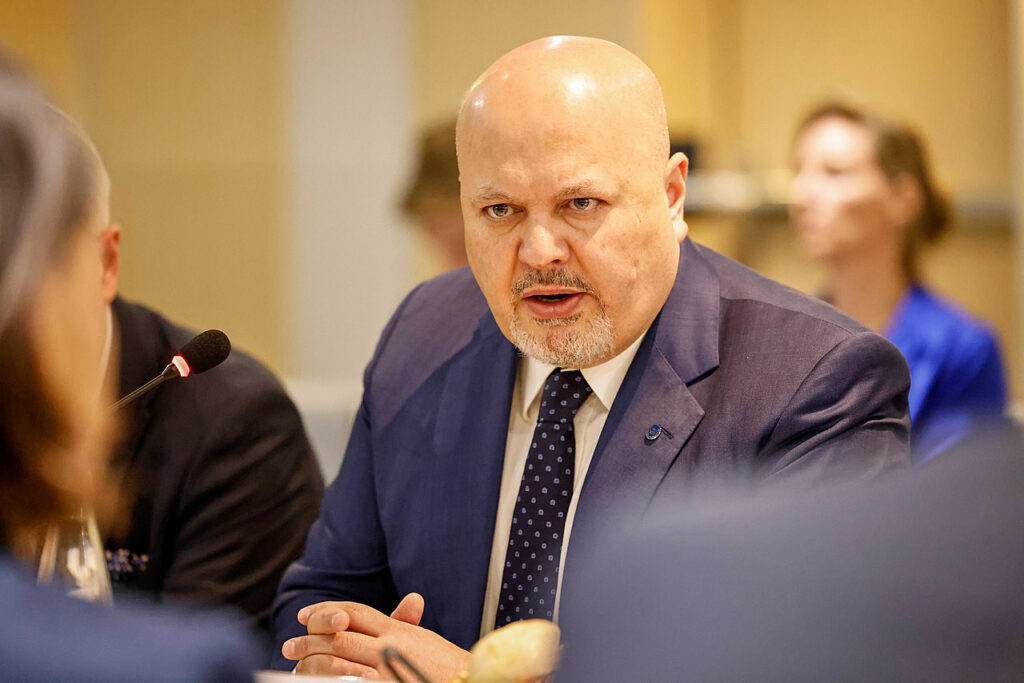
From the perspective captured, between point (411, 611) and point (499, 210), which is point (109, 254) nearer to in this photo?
point (499, 210)

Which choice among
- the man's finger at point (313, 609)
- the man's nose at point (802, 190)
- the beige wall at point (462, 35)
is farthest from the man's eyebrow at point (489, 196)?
the beige wall at point (462, 35)

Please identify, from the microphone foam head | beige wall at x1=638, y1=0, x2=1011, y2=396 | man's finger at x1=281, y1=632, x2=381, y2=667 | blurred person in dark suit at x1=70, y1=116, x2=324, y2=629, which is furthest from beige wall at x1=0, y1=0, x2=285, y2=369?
man's finger at x1=281, y1=632, x2=381, y2=667

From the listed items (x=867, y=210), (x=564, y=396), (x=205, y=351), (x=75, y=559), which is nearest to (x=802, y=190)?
(x=867, y=210)

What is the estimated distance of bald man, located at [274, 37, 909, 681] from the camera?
5.03 feet

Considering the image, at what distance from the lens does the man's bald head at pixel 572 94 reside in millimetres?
1536

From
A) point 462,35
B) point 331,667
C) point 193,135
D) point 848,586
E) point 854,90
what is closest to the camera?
point 848,586

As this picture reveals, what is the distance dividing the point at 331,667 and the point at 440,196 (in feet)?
6.66

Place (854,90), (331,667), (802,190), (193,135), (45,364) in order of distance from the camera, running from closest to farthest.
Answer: (45,364)
(331,667)
(802,190)
(854,90)
(193,135)

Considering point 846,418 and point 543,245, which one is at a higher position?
point 543,245

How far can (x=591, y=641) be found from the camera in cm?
79

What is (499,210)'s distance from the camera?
63.4 inches

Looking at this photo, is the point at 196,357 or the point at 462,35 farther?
the point at 462,35

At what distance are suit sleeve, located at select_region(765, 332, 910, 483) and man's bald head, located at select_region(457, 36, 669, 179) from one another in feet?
1.19

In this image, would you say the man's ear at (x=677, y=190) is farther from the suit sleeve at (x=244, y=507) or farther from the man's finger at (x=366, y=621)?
the suit sleeve at (x=244, y=507)
